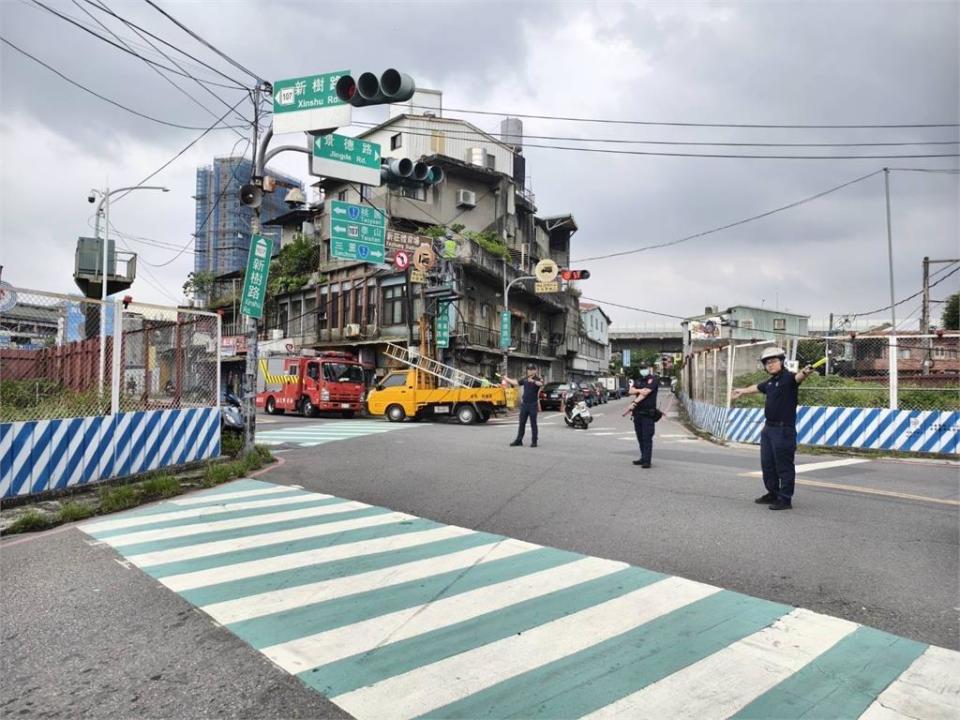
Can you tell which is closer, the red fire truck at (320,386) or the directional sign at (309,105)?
the directional sign at (309,105)

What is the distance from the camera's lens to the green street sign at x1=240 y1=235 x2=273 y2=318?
1112cm

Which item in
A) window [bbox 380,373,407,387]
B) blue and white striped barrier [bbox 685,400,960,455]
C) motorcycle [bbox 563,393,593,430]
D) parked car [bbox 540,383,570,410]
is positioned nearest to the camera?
blue and white striped barrier [bbox 685,400,960,455]

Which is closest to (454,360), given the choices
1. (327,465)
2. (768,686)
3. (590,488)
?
(327,465)

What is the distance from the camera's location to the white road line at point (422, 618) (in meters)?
3.58

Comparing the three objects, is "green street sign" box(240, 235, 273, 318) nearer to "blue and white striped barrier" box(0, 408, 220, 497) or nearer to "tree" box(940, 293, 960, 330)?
"blue and white striped barrier" box(0, 408, 220, 497)

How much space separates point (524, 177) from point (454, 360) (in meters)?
20.1

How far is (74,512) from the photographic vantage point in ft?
23.5

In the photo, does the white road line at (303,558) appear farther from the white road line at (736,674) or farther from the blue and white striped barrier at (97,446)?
the blue and white striped barrier at (97,446)

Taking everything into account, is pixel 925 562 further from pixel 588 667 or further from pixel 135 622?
pixel 135 622

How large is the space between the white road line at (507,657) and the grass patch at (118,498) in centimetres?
586

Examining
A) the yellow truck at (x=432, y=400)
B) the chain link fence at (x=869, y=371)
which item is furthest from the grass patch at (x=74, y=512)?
the yellow truck at (x=432, y=400)

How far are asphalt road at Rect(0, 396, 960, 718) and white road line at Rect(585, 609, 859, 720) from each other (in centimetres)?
45

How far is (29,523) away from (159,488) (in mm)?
1692

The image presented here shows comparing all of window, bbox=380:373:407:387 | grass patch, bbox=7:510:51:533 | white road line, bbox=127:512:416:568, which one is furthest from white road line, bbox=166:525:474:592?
window, bbox=380:373:407:387
